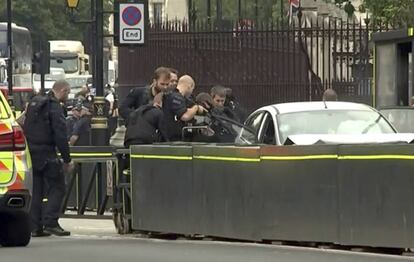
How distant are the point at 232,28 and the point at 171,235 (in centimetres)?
970

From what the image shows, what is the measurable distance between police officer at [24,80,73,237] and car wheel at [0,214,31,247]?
1.83 meters

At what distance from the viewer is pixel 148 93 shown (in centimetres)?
1677

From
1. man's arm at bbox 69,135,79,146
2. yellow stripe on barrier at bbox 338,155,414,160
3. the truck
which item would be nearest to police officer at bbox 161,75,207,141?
yellow stripe on barrier at bbox 338,155,414,160

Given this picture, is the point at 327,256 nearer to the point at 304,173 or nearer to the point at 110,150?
the point at 304,173

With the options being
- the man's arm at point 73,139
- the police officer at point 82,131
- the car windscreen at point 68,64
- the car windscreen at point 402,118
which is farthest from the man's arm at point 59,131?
the car windscreen at point 68,64

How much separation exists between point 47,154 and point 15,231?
2.07 metres

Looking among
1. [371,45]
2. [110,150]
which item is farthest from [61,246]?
[371,45]

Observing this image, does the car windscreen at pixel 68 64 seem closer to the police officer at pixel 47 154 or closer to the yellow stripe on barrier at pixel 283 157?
the police officer at pixel 47 154

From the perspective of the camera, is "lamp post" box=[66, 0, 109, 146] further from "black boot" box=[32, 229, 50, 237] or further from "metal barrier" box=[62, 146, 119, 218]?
"black boot" box=[32, 229, 50, 237]

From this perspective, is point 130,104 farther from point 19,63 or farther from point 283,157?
point 19,63

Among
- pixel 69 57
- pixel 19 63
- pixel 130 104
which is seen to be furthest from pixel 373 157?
pixel 69 57

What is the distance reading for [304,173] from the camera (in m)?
12.5

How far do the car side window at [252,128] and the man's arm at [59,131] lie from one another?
218cm

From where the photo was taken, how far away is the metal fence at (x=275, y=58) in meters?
22.4
